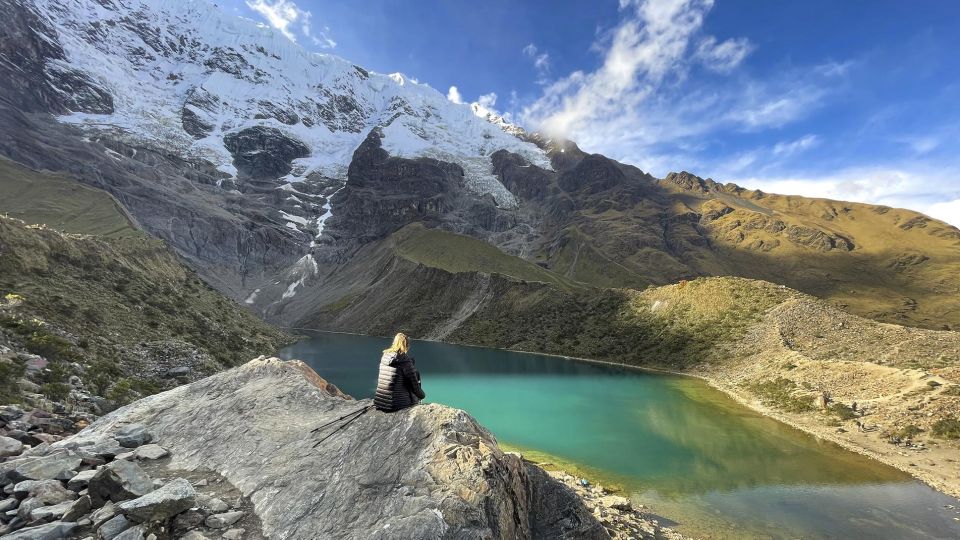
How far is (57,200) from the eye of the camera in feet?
320

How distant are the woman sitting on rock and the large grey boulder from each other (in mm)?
330

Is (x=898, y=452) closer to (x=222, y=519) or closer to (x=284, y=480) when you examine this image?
(x=284, y=480)

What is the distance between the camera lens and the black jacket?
9.37m

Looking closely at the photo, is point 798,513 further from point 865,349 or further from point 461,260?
point 461,260

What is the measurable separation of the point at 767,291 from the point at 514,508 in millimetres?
77677

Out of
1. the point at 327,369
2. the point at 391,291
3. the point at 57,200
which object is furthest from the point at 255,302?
the point at 327,369

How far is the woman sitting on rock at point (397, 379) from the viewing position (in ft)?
30.7

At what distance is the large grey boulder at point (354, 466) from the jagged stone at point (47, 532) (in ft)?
8.15

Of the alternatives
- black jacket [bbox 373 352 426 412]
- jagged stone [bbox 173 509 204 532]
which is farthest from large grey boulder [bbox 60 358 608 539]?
jagged stone [bbox 173 509 204 532]

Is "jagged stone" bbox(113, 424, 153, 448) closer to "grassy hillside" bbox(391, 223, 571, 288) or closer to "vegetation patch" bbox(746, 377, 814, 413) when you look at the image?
"vegetation patch" bbox(746, 377, 814, 413)

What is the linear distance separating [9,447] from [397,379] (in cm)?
785

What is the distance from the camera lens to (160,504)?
23.0 ft

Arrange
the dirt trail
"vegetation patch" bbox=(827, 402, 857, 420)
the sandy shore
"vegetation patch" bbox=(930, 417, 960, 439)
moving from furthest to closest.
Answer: the dirt trail, "vegetation patch" bbox=(827, 402, 857, 420), "vegetation patch" bbox=(930, 417, 960, 439), the sandy shore

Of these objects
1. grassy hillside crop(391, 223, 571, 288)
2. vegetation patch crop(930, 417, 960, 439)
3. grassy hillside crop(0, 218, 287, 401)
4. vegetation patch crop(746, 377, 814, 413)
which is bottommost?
vegetation patch crop(746, 377, 814, 413)
